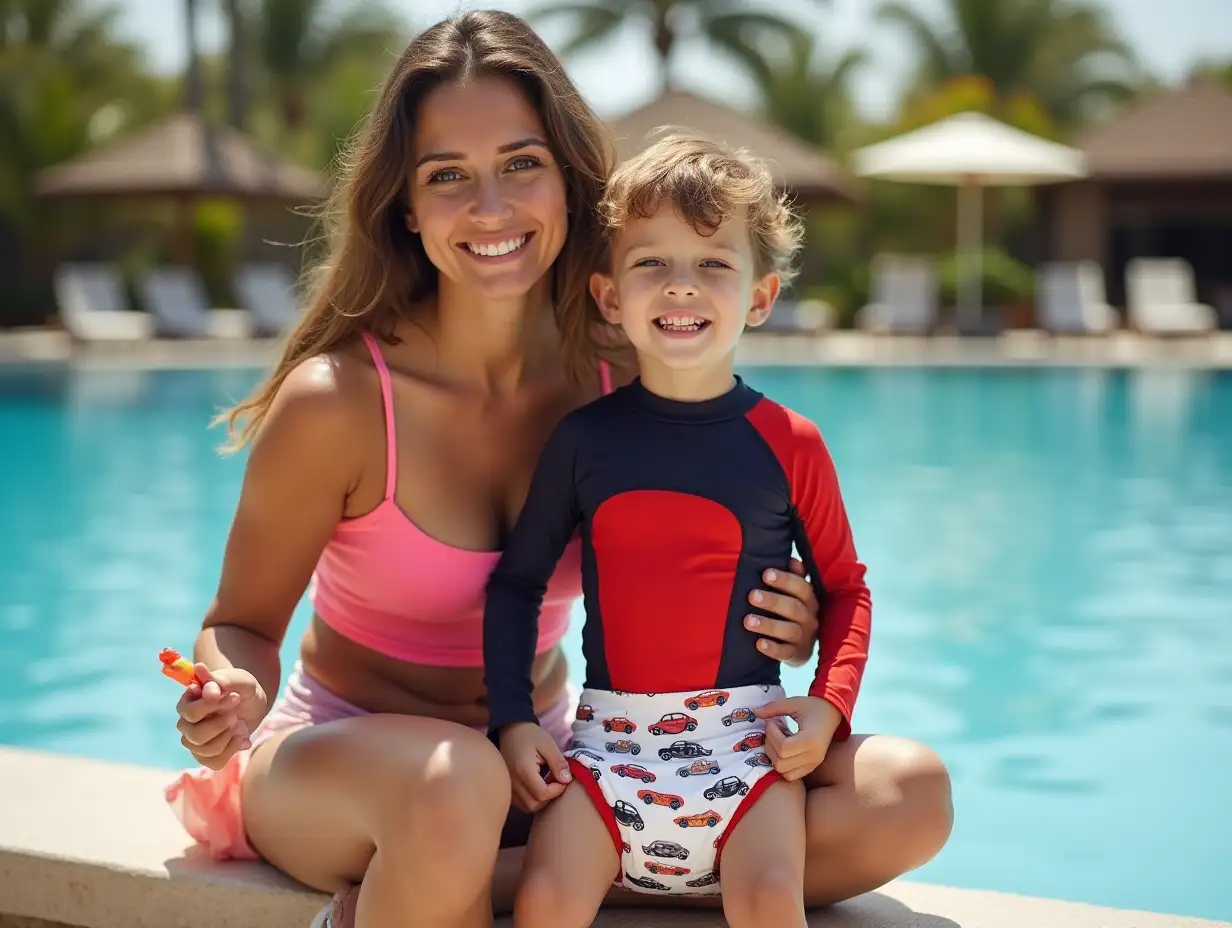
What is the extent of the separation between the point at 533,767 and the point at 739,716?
35 centimetres

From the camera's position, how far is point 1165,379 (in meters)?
16.3

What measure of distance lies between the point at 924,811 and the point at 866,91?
34708mm

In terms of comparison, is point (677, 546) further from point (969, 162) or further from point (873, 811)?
point (969, 162)

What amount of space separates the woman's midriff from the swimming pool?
2.30 m

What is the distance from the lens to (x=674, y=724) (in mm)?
2314

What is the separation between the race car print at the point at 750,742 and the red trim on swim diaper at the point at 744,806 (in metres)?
0.06

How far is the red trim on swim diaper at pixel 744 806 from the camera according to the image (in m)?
2.20

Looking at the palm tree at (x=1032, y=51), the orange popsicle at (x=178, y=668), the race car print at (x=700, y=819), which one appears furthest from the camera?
the palm tree at (x=1032, y=51)

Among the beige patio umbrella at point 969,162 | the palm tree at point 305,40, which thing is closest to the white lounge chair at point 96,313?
the beige patio umbrella at point 969,162

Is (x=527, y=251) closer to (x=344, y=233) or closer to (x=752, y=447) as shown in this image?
(x=344, y=233)

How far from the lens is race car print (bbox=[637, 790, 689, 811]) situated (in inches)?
86.8

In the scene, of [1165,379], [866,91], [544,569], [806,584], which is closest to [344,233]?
[544,569]

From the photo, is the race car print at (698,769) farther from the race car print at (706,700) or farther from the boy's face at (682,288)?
the boy's face at (682,288)

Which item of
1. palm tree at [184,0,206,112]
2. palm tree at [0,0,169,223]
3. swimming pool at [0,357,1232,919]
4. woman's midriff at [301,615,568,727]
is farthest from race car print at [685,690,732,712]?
palm tree at [0,0,169,223]
